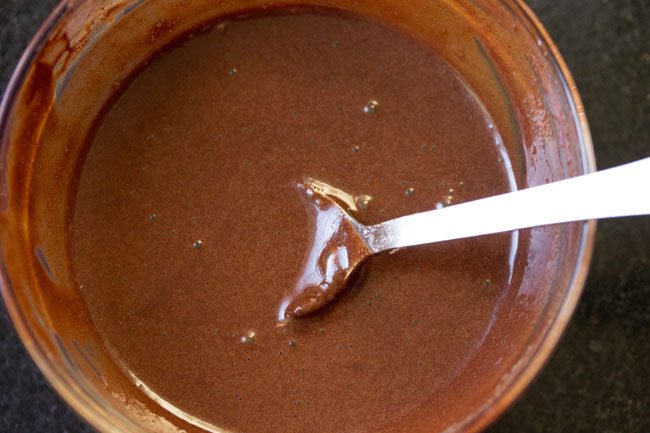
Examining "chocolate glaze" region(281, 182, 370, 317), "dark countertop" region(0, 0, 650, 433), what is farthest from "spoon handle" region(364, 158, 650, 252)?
"dark countertop" region(0, 0, 650, 433)

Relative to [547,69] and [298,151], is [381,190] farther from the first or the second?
[547,69]

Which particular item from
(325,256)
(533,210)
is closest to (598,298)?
(533,210)

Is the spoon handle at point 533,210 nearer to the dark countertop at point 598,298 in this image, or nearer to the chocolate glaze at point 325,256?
the chocolate glaze at point 325,256

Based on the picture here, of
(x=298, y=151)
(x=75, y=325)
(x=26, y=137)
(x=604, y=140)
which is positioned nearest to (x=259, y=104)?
(x=298, y=151)

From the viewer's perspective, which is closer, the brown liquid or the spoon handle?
the spoon handle

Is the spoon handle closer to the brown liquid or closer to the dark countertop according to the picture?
the brown liquid
